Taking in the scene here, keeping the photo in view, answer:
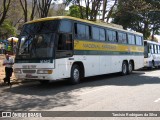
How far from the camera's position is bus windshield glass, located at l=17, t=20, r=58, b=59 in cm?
1402

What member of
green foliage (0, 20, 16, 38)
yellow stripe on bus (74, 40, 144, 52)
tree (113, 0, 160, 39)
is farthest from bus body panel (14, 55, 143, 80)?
green foliage (0, 20, 16, 38)

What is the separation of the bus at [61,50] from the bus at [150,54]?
975 cm

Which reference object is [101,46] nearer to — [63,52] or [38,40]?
[63,52]

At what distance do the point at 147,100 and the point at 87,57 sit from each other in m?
6.35

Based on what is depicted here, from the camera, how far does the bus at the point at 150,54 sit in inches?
1101

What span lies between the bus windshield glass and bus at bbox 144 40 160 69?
14936 millimetres

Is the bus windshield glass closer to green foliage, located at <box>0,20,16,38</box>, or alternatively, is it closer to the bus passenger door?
the bus passenger door

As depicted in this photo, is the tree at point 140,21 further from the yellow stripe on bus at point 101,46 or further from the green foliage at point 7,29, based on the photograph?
the green foliage at point 7,29

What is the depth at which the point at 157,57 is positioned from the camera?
1198 inches

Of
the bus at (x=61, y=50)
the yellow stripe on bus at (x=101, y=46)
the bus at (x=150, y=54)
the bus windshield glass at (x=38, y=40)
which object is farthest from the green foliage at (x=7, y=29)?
the bus windshield glass at (x=38, y=40)

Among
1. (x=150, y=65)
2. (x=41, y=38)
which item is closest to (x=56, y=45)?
(x=41, y=38)

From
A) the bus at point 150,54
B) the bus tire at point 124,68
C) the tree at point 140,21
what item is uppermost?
the tree at point 140,21

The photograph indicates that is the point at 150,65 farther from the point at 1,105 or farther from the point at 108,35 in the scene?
the point at 1,105

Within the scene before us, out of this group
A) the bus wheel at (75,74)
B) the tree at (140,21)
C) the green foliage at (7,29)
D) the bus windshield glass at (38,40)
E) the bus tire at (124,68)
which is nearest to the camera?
the bus windshield glass at (38,40)
